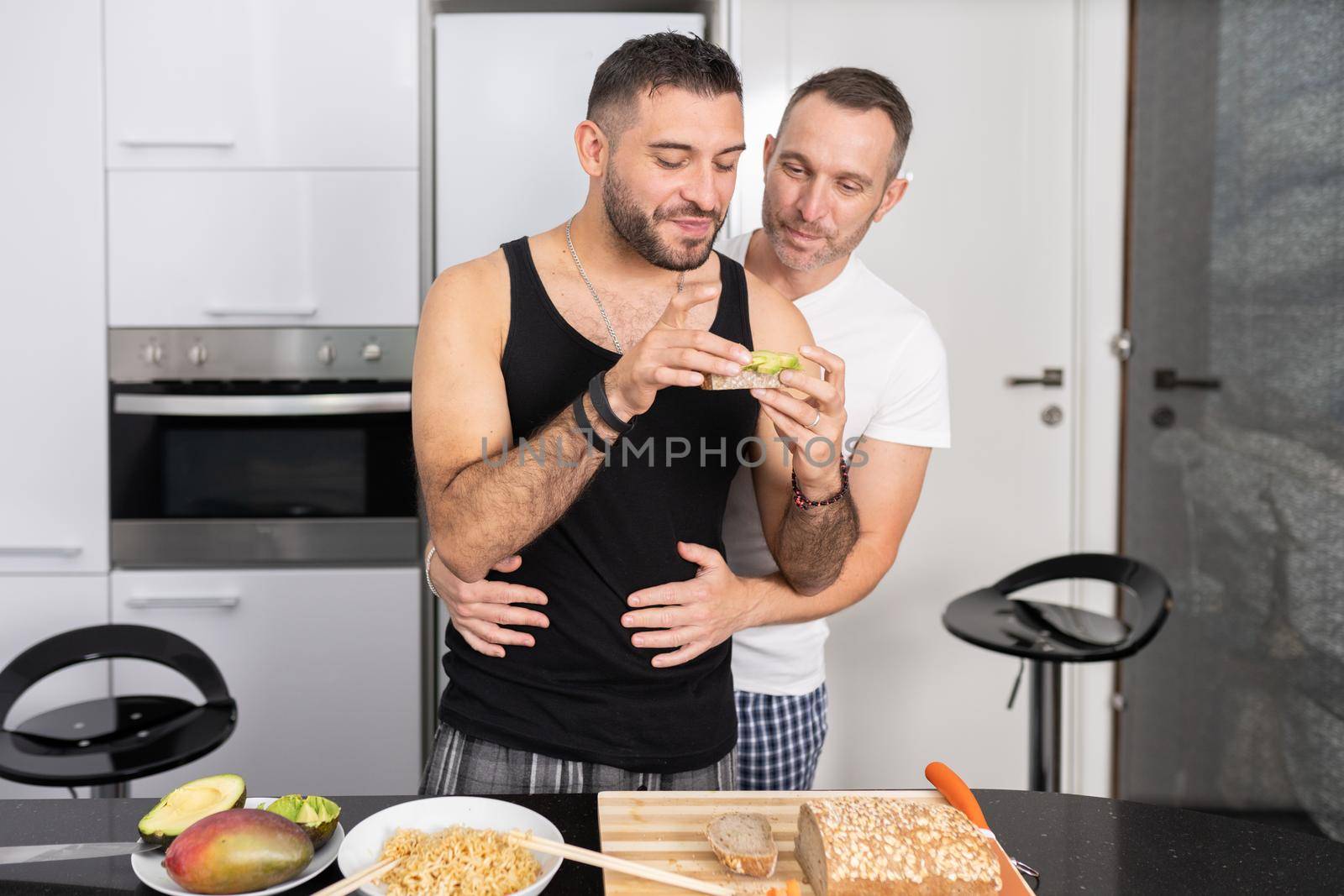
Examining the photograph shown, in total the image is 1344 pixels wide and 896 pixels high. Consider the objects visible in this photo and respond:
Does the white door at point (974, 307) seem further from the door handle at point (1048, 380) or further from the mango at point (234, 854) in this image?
the mango at point (234, 854)

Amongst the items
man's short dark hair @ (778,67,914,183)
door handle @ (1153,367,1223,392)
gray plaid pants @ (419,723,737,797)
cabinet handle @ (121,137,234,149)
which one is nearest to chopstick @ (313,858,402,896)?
gray plaid pants @ (419,723,737,797)

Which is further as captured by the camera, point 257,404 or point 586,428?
point 257,404

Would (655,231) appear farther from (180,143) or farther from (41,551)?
(41,551)

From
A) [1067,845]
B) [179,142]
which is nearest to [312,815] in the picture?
[1067,845]

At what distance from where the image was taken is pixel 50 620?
8.17 feet

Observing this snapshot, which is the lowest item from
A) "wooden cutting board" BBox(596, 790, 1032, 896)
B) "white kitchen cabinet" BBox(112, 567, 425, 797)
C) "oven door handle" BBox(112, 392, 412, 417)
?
"white kitchen cabinet" BBox(112, 567, 425, 797)

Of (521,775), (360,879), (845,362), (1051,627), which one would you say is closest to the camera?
(360,879)

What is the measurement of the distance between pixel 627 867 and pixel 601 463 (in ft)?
1.57

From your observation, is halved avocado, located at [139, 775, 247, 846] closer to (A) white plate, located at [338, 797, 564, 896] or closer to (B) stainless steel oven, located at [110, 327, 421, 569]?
(A) white plate, located at [338, 797, 564, 896]

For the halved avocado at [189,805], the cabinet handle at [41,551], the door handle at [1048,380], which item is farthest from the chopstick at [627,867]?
the door handle at [1048,380]

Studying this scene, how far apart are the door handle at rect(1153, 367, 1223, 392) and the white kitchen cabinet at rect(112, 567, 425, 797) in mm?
1931

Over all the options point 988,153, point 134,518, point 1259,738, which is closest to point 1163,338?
point 988,153

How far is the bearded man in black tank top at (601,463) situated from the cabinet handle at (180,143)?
141 cm

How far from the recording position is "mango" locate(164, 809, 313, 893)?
88cm
